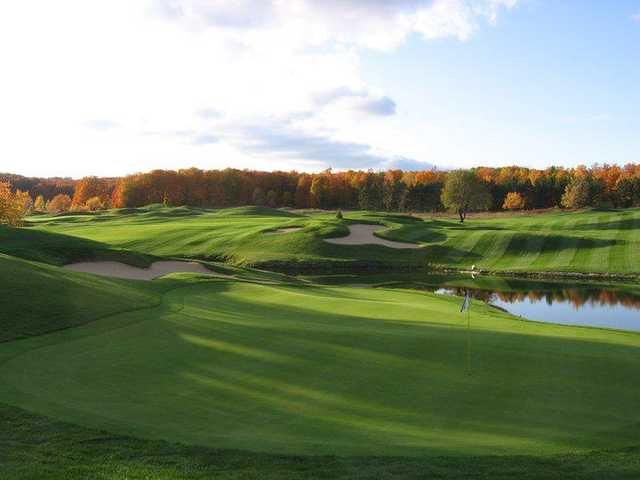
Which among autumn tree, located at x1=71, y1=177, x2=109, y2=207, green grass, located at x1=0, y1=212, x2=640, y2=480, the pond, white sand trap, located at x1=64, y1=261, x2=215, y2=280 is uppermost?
autumn tree, located at x1=71, y1=177, x2=109, y2=207

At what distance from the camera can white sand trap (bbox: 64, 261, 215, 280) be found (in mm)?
34562

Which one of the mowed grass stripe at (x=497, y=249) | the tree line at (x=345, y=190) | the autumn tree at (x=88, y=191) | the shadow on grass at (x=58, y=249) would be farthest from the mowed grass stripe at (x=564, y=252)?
the autumn tree at (x=88, y=191)

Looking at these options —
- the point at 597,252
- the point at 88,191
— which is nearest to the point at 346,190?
the point at 88,191

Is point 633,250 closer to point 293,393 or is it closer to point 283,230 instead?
point 283,230

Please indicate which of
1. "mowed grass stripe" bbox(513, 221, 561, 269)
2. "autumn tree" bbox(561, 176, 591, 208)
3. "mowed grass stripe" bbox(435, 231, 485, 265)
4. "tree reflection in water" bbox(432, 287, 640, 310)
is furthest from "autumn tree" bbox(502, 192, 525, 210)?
"tree reflection in water" bbox(432, 287, 640, 310)

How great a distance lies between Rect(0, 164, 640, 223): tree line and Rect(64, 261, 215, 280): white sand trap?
89141 mm

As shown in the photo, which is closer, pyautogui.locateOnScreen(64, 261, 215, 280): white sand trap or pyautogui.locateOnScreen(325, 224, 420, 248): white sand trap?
pyautogui.locateOnScreen(64, 261, 215, 280): white sand trap

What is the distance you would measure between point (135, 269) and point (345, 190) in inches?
4416

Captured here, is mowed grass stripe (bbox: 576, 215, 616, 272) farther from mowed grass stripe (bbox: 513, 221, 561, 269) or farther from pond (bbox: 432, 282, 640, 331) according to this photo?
pond (bbox: 432, 282, 640, 331)

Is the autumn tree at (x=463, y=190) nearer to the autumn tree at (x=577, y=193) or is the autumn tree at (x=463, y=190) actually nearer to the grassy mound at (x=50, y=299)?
the autumn tree at (x=577, y=193)

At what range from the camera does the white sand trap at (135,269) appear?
3456 cm

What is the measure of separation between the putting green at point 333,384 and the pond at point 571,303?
39.6 feet

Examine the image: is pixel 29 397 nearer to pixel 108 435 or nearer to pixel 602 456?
pixel 108 435

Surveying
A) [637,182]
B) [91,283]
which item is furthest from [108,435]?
[637,182]
